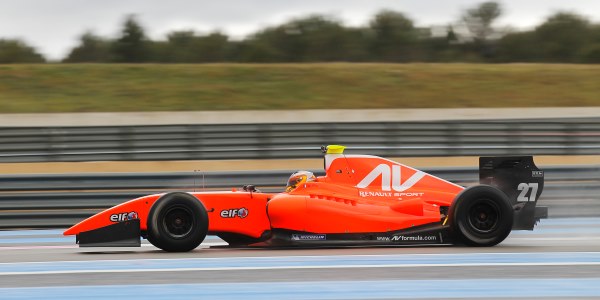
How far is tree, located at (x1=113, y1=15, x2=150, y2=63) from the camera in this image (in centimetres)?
3835

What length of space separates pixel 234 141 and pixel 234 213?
980 centimetres

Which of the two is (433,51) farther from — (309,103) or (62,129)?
(62,129)

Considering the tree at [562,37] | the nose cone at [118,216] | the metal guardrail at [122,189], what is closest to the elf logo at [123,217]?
the nose cone at [118,216]

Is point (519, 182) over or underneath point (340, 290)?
over

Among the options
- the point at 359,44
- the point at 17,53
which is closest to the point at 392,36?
the point at 359,44

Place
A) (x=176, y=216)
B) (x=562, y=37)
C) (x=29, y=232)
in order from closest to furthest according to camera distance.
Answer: (x=176, y=216)
(x=29, y=232)
(x=562, y=37)

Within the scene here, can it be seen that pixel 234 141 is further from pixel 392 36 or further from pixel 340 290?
pixel 392 36

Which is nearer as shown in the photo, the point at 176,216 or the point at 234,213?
the point at 176,216

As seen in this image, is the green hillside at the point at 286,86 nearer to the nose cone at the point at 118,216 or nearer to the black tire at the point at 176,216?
the nose cone at the point at 118,216

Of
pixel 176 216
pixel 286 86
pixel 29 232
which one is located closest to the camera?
pixel 176 216

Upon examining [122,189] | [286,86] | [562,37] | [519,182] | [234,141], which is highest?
[562,37]

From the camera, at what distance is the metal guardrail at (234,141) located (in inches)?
730

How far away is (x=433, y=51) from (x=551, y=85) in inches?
389

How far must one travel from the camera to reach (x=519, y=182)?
30.8 feet
